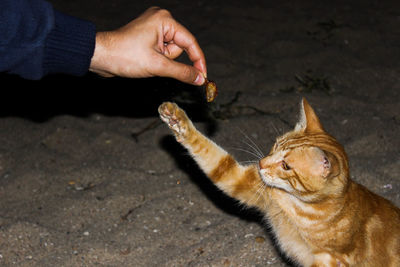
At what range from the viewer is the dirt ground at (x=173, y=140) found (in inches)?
105

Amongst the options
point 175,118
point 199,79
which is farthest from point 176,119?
point 199,79

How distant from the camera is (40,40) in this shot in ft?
6.77

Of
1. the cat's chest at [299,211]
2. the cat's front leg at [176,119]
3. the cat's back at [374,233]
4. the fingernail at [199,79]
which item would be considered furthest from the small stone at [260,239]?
the fingernail at [199,79]

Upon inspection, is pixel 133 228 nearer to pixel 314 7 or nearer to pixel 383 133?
pixel 383 133

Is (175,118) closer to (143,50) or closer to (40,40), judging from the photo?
(143,50)

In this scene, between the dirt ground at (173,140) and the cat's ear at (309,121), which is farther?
the dirt ground at (173,140)

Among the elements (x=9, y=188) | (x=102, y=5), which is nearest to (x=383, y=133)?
(x=9, y=188)

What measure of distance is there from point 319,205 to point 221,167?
0.59m

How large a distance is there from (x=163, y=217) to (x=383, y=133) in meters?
1.80

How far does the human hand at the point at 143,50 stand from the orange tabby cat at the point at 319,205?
0.70 ft

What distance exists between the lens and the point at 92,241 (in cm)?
269

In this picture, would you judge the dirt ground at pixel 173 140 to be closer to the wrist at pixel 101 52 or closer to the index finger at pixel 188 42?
the index finger at pixel 188 42

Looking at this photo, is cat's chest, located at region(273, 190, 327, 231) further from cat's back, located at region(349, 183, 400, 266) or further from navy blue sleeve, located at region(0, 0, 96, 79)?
navy blue sleeve, located at region(0, 0, 96, 79)

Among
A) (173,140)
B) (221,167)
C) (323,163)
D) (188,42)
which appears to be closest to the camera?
(323,163)
